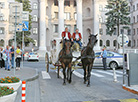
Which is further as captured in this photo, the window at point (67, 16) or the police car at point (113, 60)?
the window at point (67, 16)

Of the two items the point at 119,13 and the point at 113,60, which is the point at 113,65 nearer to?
the point at 113,60

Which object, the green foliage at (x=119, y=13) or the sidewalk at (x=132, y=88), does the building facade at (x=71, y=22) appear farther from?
the sidewalk at (x=132, y=88)

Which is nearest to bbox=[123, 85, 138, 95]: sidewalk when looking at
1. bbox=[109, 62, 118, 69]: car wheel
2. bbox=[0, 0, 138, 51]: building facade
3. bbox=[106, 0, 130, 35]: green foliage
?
bbox=[109, 62, 118, 69]: car wheel

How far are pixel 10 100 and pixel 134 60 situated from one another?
661cm

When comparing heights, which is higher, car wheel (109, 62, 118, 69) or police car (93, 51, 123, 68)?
police car (93, 51, 123, 68)

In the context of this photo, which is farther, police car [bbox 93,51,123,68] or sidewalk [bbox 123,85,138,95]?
police car [bbox 93,51,123,68]

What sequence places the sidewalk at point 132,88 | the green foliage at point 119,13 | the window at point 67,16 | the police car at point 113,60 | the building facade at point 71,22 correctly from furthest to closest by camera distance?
the window at point 67,16
the building facade at point 71,22
the green foliage at point 119,13
the police car at point 113,60
the sidewalk at point 132,88

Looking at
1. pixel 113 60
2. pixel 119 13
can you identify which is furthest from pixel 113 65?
pixel 119 13

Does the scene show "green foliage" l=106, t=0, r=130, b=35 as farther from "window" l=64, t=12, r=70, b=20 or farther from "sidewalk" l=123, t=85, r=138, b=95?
"sidewalk" l=123, t=85, r=138, b=95

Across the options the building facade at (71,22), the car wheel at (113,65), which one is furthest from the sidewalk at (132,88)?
the building facade at (71,22)

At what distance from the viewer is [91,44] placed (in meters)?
8.98

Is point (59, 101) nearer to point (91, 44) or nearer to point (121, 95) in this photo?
point (121, 95)

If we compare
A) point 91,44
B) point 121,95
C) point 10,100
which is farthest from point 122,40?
point 10,100

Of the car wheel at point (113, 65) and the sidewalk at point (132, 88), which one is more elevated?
the car wheel at point (113, 65)
